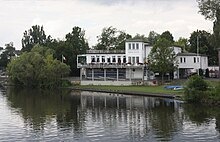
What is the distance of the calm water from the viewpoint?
3857 cm

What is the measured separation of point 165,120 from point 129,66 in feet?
173

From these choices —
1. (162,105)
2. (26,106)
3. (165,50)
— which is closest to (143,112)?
(162,105)

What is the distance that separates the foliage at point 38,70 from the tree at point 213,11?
4183 centimetres

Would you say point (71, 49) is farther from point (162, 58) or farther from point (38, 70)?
point (162, 58)

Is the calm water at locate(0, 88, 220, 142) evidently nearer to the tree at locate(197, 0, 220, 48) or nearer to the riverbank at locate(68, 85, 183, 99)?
the riverbank at locate(68, 85, 183, 99)

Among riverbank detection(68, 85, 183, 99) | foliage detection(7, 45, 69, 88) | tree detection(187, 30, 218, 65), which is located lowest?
riverbank detection(68, 85, 183, 99)

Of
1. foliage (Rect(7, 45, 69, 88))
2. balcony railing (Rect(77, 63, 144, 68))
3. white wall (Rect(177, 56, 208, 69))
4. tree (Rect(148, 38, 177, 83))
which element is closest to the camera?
tree (Rect(148, 38, 177, 83))

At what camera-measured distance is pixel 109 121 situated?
4762 centimetres

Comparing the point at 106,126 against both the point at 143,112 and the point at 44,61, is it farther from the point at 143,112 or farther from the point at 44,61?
the point at 44,61

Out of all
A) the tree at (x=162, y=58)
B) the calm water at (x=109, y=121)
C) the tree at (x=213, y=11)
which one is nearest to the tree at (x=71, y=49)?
the tree at (x=162, y=58)

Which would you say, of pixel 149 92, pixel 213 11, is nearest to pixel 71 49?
pixel 149 92

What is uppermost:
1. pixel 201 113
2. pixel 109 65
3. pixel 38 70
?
pixel 109 65

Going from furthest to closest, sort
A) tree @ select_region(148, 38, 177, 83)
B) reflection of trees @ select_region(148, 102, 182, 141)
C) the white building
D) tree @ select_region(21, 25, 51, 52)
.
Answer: tree @ select_region(21, 25, 51, 52) < the white building < tree @ select_region(148, 38, 177, 83) < reflection of trees @ select_region(148, 102, 182, 141)

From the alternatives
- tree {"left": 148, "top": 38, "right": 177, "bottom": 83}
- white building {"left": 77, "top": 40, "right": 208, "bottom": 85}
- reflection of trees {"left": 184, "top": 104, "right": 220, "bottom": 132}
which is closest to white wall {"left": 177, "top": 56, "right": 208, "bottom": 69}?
white building {"left": 77, "top": 40, "right": 208, "bottom": 85}
